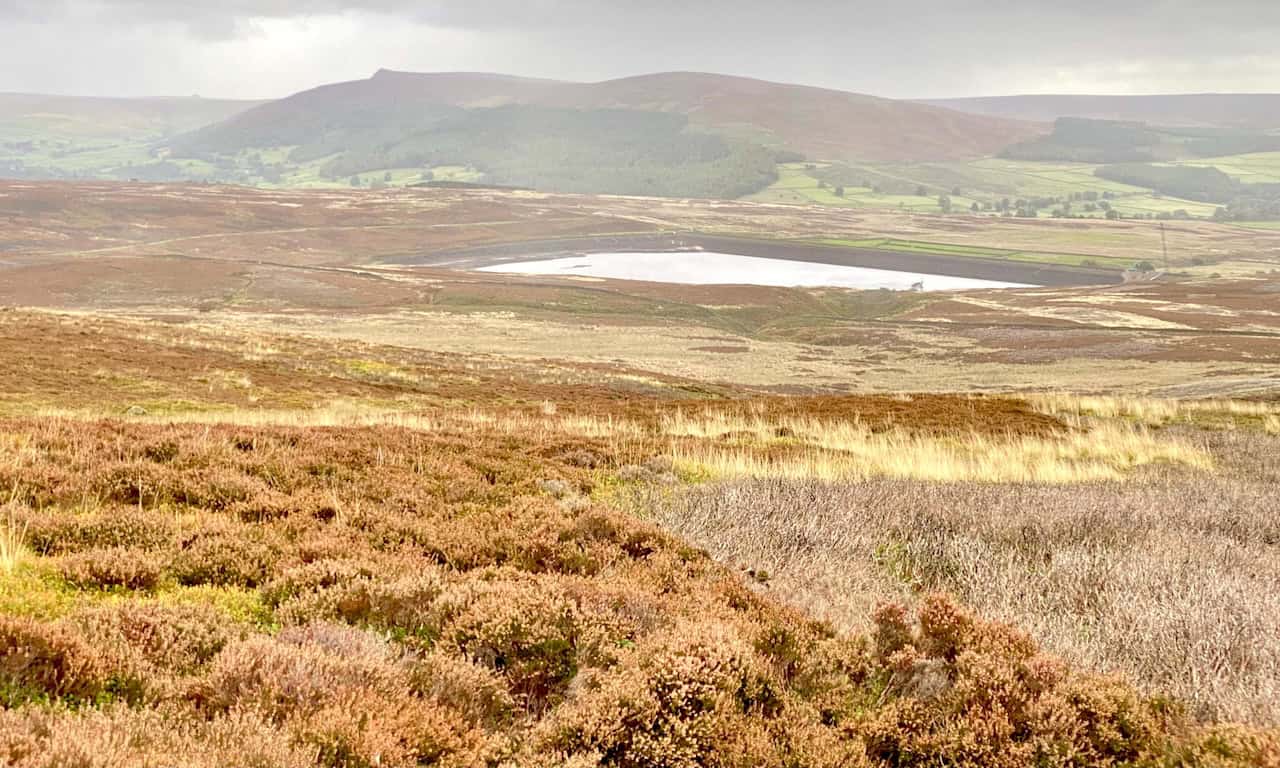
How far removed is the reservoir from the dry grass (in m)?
99.9

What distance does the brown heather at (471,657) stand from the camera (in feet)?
14.0

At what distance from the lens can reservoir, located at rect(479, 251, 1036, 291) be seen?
116 meters

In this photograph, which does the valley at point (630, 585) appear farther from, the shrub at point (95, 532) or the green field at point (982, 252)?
the green field at point (982, 252)

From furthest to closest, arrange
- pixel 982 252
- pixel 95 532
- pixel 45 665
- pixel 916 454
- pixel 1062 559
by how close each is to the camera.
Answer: pixel 982 252
pixel 916 454
pixel 1062 559
pixel 95 532
pixel 45 665

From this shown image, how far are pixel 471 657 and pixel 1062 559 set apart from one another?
6.22 metres

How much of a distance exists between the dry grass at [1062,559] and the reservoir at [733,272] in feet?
328

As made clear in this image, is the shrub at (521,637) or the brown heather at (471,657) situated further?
the shrub at (521,637)

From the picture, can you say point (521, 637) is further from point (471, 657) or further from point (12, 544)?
point (12, 544)

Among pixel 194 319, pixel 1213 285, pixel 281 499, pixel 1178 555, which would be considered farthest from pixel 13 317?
pixel 1213 285

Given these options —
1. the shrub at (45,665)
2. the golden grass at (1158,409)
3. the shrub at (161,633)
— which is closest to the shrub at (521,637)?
the shrub at (161,633)

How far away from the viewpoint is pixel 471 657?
5227 mm

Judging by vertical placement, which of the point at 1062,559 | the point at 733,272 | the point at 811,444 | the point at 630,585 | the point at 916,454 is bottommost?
the point at 811,444

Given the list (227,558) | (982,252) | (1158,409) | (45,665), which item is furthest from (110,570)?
(982,252)

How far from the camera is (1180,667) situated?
5750 millimetres
